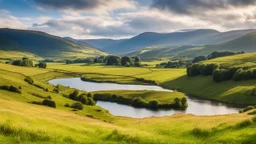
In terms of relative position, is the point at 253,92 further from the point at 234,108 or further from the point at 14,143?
the point at 14,143

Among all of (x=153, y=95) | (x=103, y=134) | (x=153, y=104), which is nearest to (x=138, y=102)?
(x=153, y=104)

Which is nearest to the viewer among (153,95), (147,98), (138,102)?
(138,102)

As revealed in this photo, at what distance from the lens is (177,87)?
631 feet

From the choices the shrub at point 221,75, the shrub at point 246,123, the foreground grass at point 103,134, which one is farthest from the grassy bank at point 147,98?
the shrub at point 246,123

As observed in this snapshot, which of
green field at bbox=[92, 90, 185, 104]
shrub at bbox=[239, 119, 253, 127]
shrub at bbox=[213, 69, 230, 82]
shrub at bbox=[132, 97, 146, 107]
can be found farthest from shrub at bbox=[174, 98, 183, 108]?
shrub at bbox=[239, 119, 253, 127]

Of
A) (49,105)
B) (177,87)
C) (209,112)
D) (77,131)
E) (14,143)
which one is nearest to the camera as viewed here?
(14,143)

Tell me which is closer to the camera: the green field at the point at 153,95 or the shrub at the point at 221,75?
the green field at the point at 153,95

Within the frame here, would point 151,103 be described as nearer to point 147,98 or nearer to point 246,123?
point 147,98

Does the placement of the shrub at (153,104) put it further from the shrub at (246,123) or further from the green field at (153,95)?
the shrub at (246,123)

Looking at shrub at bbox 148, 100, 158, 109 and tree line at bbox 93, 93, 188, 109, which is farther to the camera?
Answer: shrub at bbox 148, 100, 158, 109

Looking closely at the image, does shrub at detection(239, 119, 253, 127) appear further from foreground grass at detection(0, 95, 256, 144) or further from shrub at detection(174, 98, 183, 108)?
shrub at detection(174, 98, 183, 108)

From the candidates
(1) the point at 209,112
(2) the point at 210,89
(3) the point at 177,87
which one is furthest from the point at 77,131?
(3) the point at 177,87

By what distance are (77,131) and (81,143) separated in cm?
391

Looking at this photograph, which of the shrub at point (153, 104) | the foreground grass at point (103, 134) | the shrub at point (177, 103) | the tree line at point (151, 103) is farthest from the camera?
the shrub at point (153, 104)
